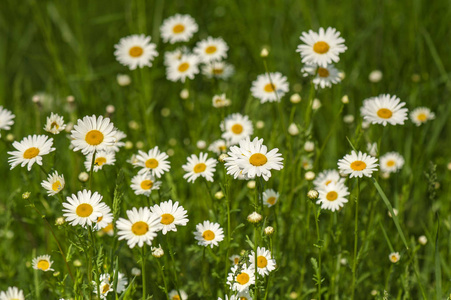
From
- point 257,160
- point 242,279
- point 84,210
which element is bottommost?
point 242,279

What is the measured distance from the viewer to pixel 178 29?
12.6 ft

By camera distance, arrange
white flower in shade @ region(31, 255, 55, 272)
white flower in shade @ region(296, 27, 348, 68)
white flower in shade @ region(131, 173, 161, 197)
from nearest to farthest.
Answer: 1. white flower in shade @ region(31, 255, 55, 272)
2. white flower in shade @ region(131, 173, 161, 197)
3. white flower in shade @ region(296, 27, 348, 68)

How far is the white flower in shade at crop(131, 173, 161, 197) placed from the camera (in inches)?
99.9

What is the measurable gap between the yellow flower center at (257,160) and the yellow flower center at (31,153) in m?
1.01

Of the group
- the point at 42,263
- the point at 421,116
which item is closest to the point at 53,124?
the point at 42,263

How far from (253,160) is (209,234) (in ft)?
1.47

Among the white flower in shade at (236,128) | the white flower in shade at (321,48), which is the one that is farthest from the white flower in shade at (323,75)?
the white flower in shade at (236,128)

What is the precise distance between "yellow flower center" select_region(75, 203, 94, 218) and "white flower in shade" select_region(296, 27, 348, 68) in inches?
55.6

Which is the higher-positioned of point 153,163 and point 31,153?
point 153,163

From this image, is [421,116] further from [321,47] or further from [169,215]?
[169,215]

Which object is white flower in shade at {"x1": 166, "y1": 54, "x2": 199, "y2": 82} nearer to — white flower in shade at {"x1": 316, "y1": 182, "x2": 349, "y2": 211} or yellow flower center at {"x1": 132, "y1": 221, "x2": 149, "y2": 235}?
white flower in shade at {"x1": 316, "y1": 182, "x2": 349, "y2": 211}

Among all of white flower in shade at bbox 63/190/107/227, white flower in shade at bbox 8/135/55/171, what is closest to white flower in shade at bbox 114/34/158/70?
white flower in shade at bbox 8/135/55/171

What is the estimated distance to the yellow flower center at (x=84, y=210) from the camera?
214 centimetres

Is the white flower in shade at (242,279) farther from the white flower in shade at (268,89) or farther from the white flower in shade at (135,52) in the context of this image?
the white flower in shade at (135,52)
